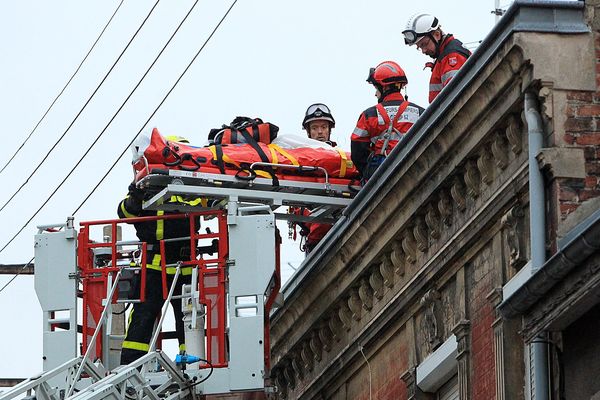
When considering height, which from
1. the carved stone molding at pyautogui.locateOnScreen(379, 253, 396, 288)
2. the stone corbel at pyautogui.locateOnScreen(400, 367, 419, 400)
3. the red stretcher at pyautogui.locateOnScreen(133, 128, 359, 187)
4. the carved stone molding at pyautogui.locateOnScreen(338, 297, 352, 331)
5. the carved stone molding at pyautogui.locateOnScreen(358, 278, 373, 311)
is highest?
the red stretcher at pyautogui.locateOnScreen(133, 128, 359, 187)

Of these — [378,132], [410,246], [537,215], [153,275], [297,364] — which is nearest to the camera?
[537,215]

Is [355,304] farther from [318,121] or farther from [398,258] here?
[318,121]

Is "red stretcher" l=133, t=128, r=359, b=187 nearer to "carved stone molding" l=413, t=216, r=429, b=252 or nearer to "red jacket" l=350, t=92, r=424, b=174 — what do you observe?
"red jacket" l=350, t=92, r=424, b=174

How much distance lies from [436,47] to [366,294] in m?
2.55

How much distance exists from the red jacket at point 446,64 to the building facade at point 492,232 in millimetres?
1127

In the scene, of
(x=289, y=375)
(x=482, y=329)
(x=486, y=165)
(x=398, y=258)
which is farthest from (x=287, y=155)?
(x=482, y=329)

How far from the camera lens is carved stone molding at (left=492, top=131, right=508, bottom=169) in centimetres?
1856

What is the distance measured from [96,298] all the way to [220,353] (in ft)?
5.36

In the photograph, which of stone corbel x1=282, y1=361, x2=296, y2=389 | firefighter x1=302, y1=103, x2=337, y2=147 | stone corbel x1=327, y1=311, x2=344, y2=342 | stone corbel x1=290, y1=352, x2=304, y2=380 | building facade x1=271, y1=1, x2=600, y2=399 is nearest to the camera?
building facade x1=271, y1=1, x2=600, y2=399

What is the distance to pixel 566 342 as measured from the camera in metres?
16.6

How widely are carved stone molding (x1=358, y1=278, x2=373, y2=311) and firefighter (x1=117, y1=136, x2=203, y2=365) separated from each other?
1764 mm

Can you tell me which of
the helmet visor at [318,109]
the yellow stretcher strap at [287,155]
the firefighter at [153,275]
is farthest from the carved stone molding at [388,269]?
the helmet visor at [318,109]

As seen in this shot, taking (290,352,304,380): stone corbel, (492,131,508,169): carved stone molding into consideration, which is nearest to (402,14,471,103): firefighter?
(492,131,508,169): carved stone molding

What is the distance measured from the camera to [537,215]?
17.5 m
